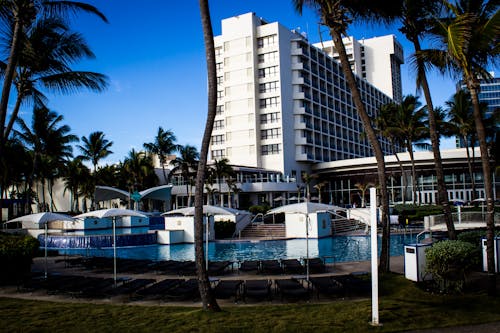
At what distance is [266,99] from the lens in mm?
65750

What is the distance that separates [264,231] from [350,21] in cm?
2309

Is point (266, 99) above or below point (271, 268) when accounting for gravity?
above

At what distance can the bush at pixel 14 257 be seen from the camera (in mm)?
14016

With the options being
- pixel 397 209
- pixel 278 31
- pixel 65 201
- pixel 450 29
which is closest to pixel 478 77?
pixel 450 29

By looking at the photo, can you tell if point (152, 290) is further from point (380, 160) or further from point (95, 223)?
point (95, 223)

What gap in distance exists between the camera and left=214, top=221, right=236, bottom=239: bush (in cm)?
3219

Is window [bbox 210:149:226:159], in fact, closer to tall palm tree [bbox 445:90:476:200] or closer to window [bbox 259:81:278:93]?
window [bbox 259:81:278:93]

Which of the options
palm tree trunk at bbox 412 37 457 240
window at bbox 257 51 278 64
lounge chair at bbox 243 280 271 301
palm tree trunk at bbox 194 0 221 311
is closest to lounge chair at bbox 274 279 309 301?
lounge chair at bbox 243 280 271 301

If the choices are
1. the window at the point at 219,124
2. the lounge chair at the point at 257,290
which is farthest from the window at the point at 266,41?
the lounge chair at the point at 257,290

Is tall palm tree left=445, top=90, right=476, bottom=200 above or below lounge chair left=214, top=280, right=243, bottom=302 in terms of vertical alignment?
above

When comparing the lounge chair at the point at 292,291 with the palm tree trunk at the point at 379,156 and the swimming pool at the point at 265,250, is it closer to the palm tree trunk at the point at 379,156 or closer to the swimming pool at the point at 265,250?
the palm tree trunk at the point at 379,156

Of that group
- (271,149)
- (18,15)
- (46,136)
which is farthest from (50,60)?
(271,149)

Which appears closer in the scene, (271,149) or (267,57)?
(271,149)

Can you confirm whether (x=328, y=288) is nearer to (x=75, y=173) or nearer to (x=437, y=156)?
(x=437, y=156)
